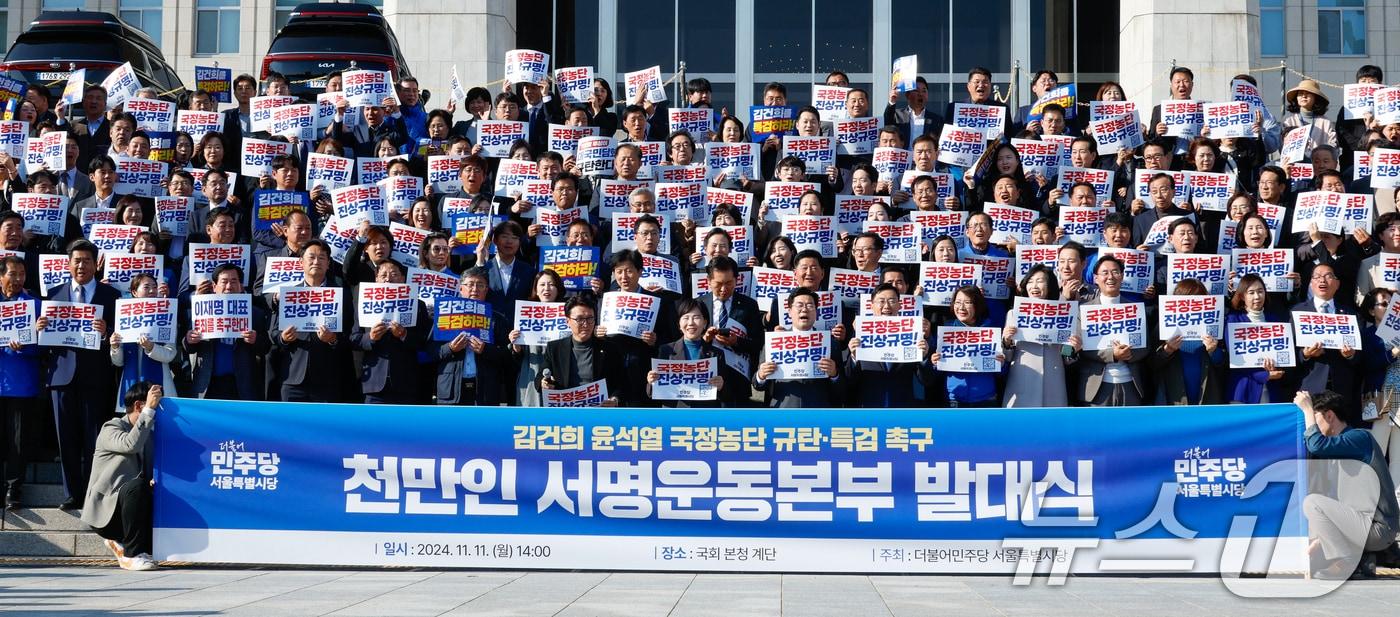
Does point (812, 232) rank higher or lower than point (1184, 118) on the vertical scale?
lower

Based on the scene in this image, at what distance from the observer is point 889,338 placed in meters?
11.3

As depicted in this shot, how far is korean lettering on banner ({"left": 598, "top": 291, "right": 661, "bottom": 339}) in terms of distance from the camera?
38.2 feet

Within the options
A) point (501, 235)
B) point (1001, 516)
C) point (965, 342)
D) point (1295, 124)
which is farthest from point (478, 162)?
point (1295, 124)

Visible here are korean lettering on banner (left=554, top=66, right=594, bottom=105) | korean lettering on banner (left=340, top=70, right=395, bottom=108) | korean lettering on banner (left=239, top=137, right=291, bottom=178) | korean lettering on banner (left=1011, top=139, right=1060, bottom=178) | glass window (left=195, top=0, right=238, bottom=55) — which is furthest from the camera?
glass window (left=195, top=0, right=238, bottom=55)

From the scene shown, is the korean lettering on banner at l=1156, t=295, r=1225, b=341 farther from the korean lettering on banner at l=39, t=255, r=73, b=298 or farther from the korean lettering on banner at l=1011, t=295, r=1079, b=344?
the korean lettering on banner at l=39, t=255, r=73, b=298

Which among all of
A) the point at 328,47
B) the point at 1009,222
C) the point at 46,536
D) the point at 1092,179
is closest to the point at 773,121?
the point at 1009,222

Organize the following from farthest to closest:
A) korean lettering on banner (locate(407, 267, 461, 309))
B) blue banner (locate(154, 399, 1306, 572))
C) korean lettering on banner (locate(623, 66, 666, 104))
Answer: korean lettering on banner (locate(623, 66, 666, 104)), korean lettering on banner (locate(407, 267, 461, 309)), blue banner (locate(154, 399, 1306, 572))

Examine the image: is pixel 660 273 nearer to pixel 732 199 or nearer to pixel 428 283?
pixel 732 199

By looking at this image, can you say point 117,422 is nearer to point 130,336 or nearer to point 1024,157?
point 130,336

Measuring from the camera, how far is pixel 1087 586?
974cm

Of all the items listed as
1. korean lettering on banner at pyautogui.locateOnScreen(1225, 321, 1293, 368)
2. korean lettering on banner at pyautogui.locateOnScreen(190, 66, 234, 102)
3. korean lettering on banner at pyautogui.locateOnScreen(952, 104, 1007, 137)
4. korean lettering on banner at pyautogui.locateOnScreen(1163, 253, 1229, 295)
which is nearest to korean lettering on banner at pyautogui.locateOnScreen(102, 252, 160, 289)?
korean lettering on banner at pyautogui.locateOnScreen(190, 66, 234, 102)

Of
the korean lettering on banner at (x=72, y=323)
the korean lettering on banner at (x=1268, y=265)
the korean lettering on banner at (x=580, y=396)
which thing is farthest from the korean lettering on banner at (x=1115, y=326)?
the korean lettering on banner at (x=72, y=323)

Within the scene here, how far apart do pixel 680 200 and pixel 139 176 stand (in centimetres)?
500

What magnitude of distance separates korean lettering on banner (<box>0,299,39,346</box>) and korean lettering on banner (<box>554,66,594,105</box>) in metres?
5.90
